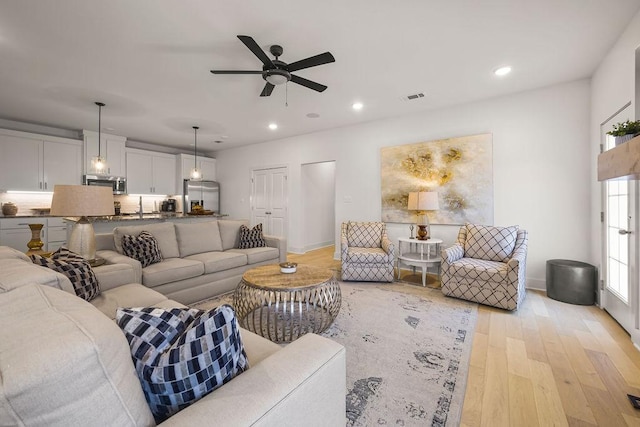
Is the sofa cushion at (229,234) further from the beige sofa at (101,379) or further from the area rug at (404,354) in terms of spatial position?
the beige sofa at (101,379)

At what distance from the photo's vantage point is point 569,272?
310cm

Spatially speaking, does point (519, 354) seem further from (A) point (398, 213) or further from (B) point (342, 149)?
(B) point (342, 149)

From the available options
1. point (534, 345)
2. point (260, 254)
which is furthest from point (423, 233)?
point (260, 254)

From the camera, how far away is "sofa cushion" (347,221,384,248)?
4.39 meters

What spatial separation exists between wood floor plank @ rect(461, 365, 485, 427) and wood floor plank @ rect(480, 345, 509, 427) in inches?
0.8

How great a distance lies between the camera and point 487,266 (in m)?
3.10

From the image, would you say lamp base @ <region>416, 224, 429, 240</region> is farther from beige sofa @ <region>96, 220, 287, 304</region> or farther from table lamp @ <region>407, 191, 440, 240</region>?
beige sofa @ <region>96, 220, 287, 304</region>

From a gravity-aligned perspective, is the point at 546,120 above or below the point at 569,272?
above

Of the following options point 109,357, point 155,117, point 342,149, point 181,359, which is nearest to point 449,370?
point 181,359

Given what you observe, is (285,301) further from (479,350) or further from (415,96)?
(415,96)

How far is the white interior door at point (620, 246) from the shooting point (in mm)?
2309

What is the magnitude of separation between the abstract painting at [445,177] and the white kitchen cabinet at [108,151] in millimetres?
5557

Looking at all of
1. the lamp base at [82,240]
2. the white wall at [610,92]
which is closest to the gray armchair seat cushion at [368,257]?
the white wall at [610,92]

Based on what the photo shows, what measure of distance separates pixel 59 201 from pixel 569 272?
4970mm
